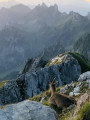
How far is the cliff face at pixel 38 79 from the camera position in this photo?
Result: 84725mm

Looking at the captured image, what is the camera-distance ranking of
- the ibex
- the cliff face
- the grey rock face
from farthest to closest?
the cliff face → the ibex → the grey rock face

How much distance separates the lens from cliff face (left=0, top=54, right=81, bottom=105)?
8472 cm

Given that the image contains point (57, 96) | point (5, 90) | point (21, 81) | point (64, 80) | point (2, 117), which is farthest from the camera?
point (64, 80)

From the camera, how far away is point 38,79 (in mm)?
98812

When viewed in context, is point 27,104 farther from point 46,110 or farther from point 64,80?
point 64,80

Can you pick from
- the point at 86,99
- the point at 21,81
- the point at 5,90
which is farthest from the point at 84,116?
the point at 21,81

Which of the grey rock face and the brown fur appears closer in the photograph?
the grey rock face

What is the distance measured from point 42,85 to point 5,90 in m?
19.4

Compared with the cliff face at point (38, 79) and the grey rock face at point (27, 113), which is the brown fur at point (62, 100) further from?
the cliff face at point (38, 79)

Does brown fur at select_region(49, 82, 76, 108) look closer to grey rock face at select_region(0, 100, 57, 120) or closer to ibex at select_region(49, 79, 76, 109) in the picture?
ibex at select_region(49, 79, 76, 109)

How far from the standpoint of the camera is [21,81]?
92.0 m

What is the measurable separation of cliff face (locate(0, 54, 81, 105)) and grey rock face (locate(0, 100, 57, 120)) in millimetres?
69764

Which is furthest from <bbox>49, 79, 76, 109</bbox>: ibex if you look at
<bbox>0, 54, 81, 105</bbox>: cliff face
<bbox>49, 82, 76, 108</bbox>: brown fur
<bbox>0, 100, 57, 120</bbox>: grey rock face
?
<bbox>0, 54, 81, 105</bbox>: cliff face

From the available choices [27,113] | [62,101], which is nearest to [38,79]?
[62,101]
